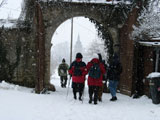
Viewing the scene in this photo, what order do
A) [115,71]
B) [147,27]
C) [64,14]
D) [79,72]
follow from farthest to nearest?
[64,14] < [147,27] < [115,71] < [79,72]

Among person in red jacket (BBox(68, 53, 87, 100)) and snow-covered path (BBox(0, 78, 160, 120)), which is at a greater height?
person in red jacket (BBox(68, 53, 87, 100))

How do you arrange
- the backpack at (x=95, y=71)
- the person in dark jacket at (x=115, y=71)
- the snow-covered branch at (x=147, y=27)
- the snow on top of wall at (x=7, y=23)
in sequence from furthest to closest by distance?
1. the snow on top of wall at (x=7, y=23)
2. the snow-covered branch at (x=147, y=27)
3. the person in dark jacket at (x=115, y=71)
4. the backpack at (x=95, y=71)

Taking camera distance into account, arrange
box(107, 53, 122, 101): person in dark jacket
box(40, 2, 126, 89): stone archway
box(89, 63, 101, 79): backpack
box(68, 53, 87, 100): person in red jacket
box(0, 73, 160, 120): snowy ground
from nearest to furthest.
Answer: box(0, 73, 160, 120): snowy ground → box(89, 63, 101, 79): backpack → box(68, 53, 87, 100): person in red jacket → box(107, 53, 122, 101): person in dark jacket → box(40, 2, 126, 89): stone archway

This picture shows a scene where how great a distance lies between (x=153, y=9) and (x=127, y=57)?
8.55 feet

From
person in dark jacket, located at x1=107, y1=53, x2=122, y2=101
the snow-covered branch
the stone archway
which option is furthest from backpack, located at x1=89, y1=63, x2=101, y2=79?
the stone archway

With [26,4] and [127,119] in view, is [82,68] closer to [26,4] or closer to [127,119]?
[127,119]

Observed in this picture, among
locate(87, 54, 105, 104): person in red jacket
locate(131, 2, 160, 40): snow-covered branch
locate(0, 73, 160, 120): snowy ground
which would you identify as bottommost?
locate(0, 73, 160, 120): snowy ground

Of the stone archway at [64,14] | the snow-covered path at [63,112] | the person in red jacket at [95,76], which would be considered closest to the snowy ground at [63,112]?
the snow-covered path at [63,112]

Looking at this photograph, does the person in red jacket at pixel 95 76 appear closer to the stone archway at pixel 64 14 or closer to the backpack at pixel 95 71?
the backpack at pixel 95 71


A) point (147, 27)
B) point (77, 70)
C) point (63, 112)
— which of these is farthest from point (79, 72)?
point (147, 27)

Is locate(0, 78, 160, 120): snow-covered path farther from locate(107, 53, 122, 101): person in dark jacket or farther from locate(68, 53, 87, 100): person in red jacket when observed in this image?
locate(107, 53, 122, 101): person in dark jacket

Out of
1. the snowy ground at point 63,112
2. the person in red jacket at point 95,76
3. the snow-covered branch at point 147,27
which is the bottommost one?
the snowy ground at point 63,112

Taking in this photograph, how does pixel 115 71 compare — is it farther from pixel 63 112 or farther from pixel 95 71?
pixel 63 112

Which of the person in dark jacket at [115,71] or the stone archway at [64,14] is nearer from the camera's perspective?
the person in dark jacket at [115,71]
